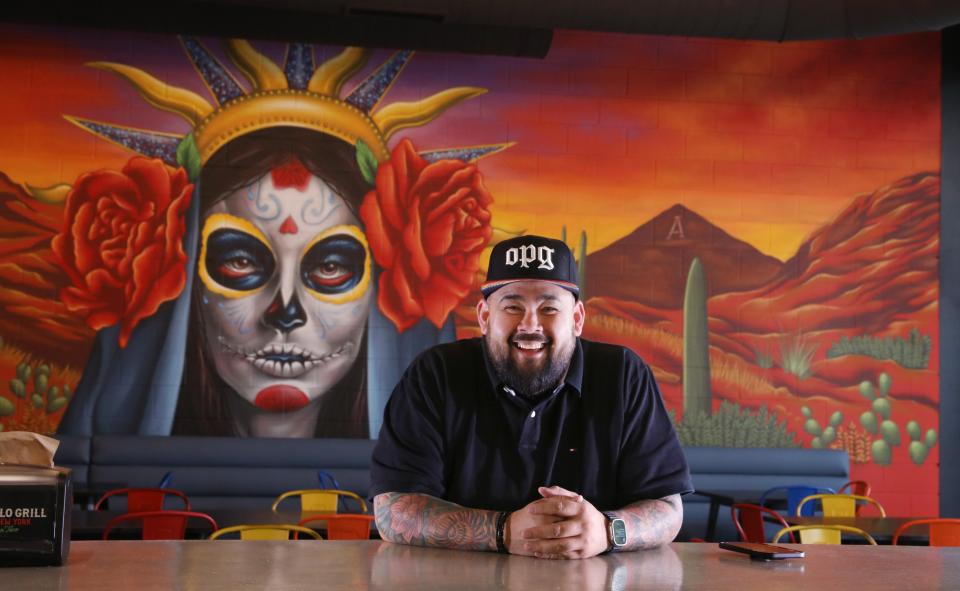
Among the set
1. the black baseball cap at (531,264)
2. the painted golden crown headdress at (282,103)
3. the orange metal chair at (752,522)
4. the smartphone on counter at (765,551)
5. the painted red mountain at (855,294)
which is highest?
the painted golden crown headdress at (282,103)

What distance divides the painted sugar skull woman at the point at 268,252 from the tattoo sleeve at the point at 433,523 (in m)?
5.45

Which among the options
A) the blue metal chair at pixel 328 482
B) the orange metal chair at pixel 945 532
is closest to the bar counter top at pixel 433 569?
the orange metal chair at pixel 945 532

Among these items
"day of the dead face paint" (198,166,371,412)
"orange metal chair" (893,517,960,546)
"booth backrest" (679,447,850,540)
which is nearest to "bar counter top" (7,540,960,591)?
"orange metal chair" (893,517,960,546)

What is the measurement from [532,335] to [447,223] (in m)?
5.57

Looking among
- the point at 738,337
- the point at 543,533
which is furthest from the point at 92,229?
the point at 543,533

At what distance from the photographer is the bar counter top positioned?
1.53 m

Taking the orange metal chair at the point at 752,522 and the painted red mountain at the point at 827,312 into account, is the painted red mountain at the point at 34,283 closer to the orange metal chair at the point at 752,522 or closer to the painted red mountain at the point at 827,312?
the painted red mountain at the point at 827,312

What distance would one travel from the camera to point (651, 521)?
2.08 meters

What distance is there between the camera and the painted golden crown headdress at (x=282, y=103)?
7.52 meters

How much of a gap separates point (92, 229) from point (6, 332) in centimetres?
94

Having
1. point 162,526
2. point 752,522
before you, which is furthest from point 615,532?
point 752,522

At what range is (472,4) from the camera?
6.04 m

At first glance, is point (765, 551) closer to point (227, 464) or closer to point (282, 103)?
point (227, 464)

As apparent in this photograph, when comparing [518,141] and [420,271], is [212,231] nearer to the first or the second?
[420,271]
